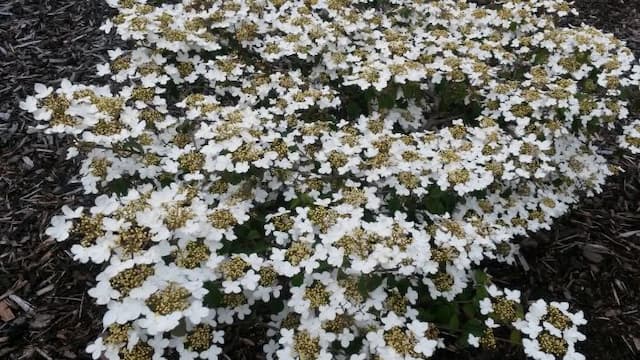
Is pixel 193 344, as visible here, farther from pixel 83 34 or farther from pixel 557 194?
pixel 83 34

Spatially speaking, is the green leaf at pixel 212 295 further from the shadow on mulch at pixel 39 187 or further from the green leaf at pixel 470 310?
the shadow on mulch at pixel 39 187

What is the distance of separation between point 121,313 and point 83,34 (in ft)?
13.7

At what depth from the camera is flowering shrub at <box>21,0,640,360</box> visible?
258 centimetres

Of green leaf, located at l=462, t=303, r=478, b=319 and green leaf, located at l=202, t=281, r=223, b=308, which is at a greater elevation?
green leaf, located at l=202, t=281, r=223, b=308

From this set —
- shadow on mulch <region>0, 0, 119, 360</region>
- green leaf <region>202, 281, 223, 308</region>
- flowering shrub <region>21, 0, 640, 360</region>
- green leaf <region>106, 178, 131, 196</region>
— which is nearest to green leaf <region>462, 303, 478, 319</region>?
flowering shrub <region>21, 0, 640, 360</region>

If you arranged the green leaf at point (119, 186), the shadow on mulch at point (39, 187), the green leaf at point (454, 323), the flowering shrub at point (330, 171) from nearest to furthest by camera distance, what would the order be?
the flowering shrub at point (330, 171) → the green leaf at point (454, 323) → the green leaf at point (119, 186) → the shadow on mulch at point (39, 187)

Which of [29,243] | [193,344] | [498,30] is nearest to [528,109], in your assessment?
[498,30]

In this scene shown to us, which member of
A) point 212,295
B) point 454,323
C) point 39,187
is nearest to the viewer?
point 212,295

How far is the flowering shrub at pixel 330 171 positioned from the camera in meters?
2.58

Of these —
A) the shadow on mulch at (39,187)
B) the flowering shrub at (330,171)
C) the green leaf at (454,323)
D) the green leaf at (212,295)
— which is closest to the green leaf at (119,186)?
the flowering shrub at (330,171)

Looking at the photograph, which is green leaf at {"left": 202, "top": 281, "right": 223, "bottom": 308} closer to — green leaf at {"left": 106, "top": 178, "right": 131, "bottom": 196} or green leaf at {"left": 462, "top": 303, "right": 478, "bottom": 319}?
green leaf at {"left": 106, "top": 178, "right": 131, "bottom": 196}

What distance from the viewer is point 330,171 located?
3.17 metres

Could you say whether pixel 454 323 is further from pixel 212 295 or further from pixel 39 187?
pixel 39 187

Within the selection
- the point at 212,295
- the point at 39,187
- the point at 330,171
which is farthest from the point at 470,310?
the point at 39,187
